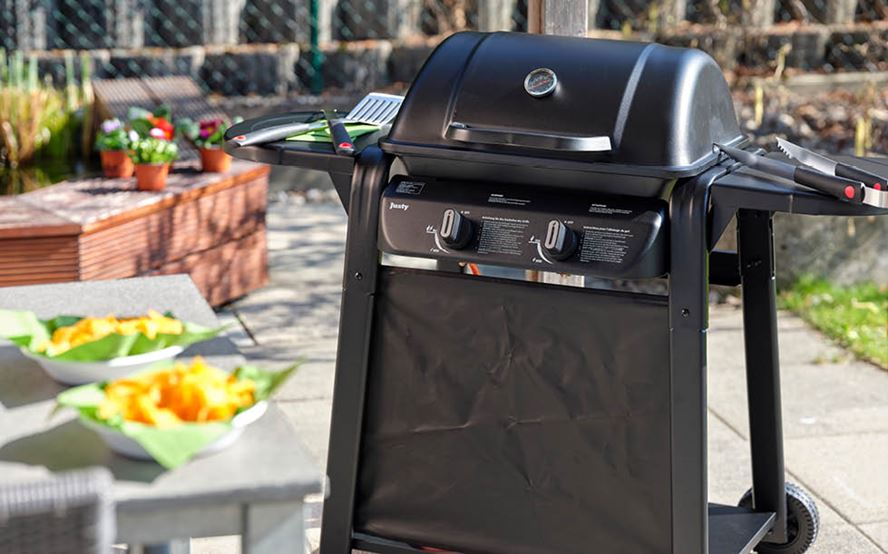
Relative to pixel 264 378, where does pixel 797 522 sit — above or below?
below

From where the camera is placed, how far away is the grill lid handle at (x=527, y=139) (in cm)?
255

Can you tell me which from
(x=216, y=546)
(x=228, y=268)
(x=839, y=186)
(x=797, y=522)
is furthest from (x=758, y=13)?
(x=839, y=186)

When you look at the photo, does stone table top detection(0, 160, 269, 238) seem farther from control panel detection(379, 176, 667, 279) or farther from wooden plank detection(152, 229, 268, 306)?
control panel detection(379, 176, 667, 279)

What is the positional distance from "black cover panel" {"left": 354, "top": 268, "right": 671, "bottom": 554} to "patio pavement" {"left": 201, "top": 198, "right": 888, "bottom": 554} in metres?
0.58

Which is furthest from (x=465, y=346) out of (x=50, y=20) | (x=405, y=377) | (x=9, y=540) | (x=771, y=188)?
(x=50, y=20)

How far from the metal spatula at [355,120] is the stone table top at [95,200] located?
59.3 inches

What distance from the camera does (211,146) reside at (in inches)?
199

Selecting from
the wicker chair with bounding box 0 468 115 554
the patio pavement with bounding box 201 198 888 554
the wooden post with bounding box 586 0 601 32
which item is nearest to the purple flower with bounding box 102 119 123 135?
the patio pavement with bounding box 201 198 888 554

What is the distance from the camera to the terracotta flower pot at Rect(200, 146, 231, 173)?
505 centimetres

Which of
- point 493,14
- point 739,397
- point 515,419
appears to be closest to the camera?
point 515,419

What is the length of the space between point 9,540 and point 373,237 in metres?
1.35

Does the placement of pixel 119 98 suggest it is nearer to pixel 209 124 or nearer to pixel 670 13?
pixel 209 124

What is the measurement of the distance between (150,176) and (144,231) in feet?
0.67

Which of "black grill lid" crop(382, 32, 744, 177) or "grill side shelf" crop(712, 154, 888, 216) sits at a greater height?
"black grill lid" crop(382, 32, 744, 177)
